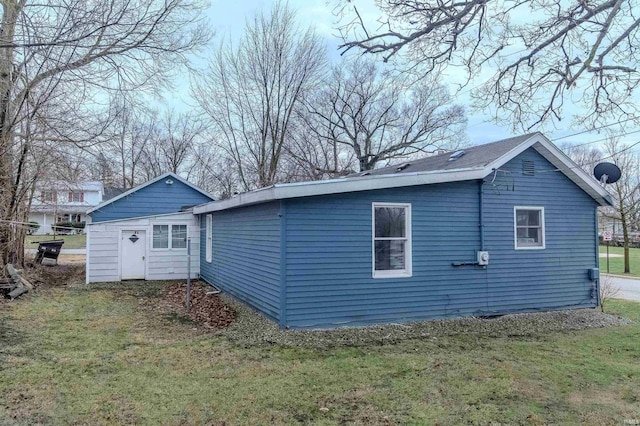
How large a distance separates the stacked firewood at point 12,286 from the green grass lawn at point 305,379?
2.99m

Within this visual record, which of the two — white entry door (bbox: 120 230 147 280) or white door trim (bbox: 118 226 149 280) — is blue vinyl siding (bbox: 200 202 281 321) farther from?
white entry door (bbox: 120 230 147 280)

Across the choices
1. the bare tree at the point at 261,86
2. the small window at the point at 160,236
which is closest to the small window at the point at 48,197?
the small window at the point at 160,236

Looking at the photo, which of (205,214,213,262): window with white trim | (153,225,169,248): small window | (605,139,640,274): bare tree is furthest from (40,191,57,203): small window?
(605,139,640,274): bare tree

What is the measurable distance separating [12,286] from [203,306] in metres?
4.74

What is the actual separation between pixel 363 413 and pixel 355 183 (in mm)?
4027

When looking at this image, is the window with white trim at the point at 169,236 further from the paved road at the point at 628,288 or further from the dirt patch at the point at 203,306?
the paved road at the point at 628,288

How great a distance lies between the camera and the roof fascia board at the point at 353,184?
6.97m

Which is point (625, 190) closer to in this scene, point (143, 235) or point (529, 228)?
point (529, 228)

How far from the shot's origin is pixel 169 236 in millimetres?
14438

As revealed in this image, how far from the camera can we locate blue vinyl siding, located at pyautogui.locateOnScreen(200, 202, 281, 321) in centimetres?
761

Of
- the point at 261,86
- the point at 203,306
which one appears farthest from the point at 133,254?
the point at 261,86

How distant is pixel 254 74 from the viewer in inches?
819

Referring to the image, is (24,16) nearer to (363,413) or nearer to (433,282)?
(363,413)

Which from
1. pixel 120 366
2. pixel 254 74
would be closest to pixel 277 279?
pixel 120 366
